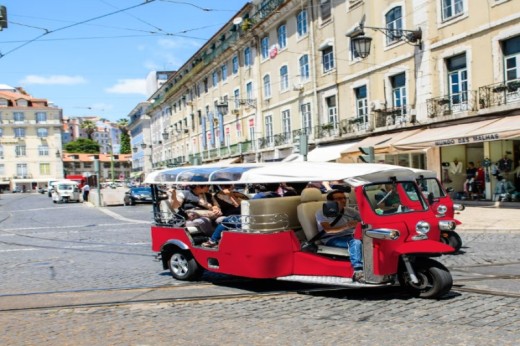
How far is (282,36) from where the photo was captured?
1280 inches

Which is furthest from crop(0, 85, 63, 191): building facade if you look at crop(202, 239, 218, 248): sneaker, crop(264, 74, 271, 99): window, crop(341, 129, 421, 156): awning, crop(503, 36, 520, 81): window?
crop(202, 239, 218, 248): sneaker

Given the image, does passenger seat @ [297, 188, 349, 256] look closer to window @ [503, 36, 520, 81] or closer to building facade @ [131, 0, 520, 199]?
building facade @ [131, 0, 520, 199]

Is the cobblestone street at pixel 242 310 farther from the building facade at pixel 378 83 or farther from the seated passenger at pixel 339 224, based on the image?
the building facade at pixel 378 83

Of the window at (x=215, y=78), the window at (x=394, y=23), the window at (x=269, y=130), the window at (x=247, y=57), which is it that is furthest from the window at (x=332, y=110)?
the window at (x=215, y=78)

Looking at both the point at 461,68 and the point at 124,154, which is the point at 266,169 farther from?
the point at 124,154

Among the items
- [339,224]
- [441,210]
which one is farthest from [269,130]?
[339,224]

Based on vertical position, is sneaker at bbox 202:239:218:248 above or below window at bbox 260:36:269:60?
below

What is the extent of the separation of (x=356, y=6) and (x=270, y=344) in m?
22.9

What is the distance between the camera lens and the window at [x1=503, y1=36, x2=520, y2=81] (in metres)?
17.4

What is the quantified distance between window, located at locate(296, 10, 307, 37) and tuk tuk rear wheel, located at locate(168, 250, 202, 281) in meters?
23.9

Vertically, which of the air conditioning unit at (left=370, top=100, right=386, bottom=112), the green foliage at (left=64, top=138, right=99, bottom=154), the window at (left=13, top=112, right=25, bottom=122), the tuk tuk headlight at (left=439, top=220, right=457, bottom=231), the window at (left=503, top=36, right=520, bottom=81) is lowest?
the tuk tuk headlight at (left=439, top=220, right=457, bottom=231)

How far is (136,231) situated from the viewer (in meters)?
16.1

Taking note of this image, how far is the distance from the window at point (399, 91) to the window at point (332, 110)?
15.5ft

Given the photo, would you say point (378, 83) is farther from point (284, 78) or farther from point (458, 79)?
point (284, 78)
